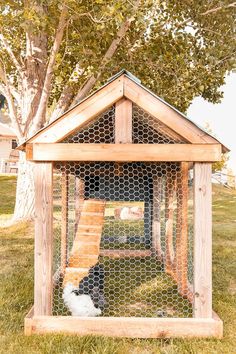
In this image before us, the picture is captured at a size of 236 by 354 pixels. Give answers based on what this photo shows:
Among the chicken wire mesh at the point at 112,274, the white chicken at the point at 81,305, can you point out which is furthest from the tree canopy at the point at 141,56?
the white chicken at the point at 81,305

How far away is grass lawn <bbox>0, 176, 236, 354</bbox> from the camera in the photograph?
10.8 feet

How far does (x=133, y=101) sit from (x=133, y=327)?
200 centimetres

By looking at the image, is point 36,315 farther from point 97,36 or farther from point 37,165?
point 97,36

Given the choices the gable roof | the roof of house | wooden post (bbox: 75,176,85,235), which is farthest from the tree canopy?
the roof of house

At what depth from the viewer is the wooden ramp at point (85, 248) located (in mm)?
4371

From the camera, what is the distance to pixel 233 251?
7.66 meters

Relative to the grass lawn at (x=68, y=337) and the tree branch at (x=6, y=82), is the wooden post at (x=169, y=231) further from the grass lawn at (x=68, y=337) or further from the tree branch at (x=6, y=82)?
the tree branch at (x=6, y=82)

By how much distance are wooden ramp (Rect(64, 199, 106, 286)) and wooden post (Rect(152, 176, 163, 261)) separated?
1.92 meters

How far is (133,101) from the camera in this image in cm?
359

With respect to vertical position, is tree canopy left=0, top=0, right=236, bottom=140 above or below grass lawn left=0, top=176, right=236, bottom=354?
above

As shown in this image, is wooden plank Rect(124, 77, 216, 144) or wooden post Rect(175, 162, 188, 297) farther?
wooden post Rect(175, 162, 188, 297)

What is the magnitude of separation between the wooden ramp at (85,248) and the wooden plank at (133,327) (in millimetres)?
709

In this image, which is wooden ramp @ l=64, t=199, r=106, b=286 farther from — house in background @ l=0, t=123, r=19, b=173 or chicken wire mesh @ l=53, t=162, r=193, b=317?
house in background @ l=0, t=123, r=19, b=173

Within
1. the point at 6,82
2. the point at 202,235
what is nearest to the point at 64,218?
the point at 202,235
